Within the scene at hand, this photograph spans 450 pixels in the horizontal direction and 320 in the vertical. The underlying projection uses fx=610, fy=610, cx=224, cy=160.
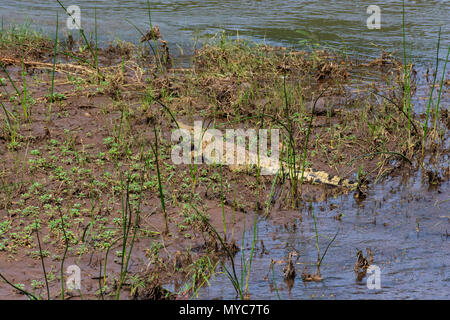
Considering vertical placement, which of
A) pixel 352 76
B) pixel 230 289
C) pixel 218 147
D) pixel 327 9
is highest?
pixel 327 9

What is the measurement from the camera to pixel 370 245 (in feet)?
12.7

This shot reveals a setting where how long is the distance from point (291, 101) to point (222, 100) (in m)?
0.68

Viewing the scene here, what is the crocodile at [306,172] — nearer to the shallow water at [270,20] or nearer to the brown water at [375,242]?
the brown water at [375,242]

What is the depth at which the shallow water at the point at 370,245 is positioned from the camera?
3.37 metres

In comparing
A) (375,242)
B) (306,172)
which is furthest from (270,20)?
(375,242)

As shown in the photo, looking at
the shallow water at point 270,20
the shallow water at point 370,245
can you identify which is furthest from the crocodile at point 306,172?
the shallow water at point 270,20

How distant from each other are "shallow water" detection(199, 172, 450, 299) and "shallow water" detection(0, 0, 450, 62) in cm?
393

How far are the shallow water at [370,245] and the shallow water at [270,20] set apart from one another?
12.9 feet

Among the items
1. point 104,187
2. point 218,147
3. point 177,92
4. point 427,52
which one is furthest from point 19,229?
point 427,52

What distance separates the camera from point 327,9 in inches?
412

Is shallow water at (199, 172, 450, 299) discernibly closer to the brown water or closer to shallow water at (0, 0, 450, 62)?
the brown water

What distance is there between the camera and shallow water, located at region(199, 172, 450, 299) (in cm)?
337

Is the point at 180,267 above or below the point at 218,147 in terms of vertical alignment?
below
